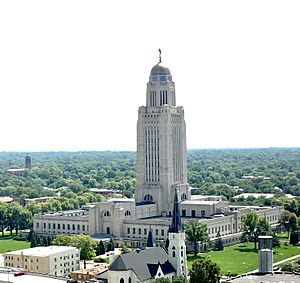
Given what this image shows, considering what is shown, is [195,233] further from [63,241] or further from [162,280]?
[162,280]

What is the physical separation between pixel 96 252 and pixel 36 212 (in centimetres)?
3934

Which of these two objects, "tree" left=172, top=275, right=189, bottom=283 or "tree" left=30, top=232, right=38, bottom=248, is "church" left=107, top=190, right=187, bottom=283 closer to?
"tree" left=172, top=275, right=189, bottom=283

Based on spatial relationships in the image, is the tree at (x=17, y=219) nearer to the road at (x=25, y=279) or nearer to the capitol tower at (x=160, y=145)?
the capitol tower at (x=160, y=145)

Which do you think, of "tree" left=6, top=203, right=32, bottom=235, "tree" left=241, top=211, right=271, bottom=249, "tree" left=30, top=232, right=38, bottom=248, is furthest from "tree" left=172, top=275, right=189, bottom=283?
"tree" left=6, top=203, right=32, bottom=235

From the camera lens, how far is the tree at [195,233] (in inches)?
4624

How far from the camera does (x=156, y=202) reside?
469 ft

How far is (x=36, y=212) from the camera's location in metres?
154

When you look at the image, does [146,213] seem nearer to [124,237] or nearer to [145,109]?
[124,237]

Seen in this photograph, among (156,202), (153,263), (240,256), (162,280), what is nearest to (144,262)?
(153,263)

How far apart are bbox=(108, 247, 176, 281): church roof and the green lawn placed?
13.3m

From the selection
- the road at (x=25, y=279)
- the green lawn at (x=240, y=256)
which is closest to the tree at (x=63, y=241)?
the green lawn at (x=240, y=256)

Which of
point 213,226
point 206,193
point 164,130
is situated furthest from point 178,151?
point 206,193

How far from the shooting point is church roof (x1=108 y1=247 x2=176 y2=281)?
278 feet

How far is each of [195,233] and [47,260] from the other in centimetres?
2753
